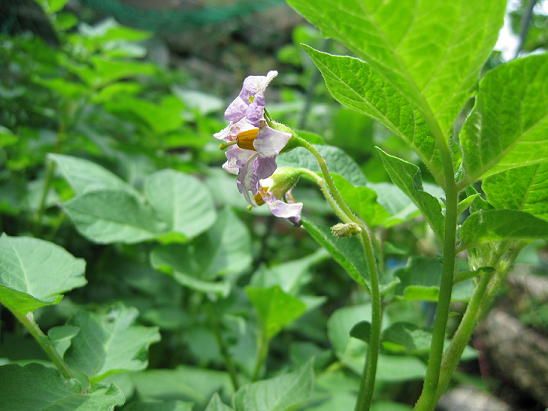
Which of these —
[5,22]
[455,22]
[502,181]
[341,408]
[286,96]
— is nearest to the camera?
[455,22]

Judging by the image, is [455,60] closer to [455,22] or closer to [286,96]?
[455,22]

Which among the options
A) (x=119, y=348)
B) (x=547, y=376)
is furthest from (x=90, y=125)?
(x=547, y=376)

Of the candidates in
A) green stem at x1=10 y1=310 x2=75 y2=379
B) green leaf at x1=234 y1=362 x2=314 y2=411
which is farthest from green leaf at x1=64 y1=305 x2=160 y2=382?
green leaf at x1=234 y1=362 x2=314 y2=411

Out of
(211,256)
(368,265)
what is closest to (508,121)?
(368,265)

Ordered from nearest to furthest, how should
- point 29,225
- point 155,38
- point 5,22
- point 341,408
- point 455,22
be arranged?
point 455,22 → point 341,408 → point 29,225 → point 5,22 → point 155,38

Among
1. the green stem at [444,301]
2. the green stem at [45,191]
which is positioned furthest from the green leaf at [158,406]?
the green stem at [45,191]

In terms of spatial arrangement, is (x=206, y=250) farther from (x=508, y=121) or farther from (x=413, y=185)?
(x=508, y=121)
